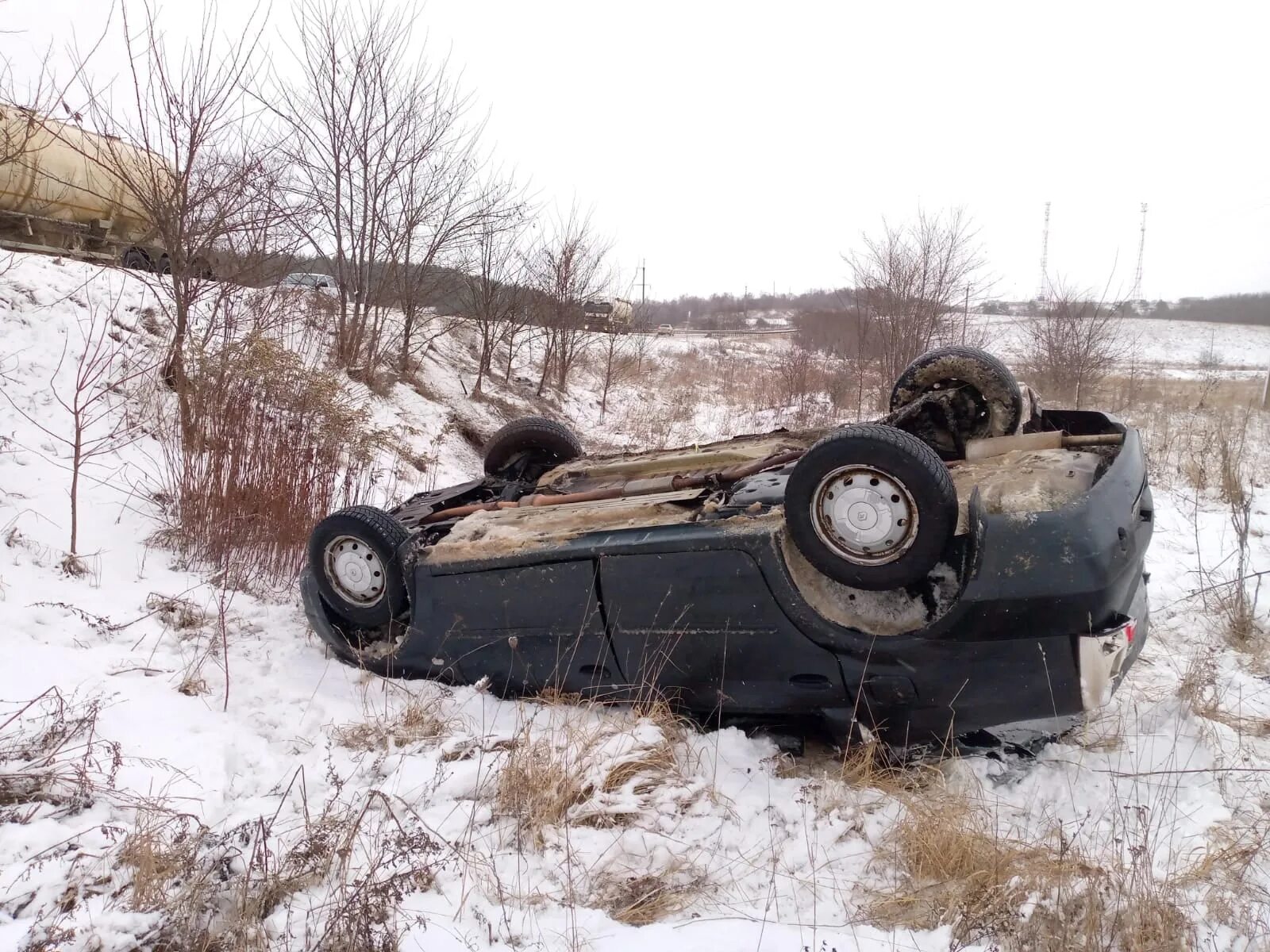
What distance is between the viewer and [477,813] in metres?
2.42

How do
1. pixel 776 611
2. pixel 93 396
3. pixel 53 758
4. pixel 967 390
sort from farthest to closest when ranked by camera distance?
pixel 93 396
pixel 967 390
pixel 776 611
pixel 53 758

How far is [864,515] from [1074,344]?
11611mm

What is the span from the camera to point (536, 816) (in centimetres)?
238

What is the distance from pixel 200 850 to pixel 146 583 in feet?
8.67

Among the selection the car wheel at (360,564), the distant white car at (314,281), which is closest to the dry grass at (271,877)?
the car wheel at (360,564)

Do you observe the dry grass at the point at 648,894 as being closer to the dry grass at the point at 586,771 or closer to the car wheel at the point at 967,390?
the dry grass at the point at 586,771

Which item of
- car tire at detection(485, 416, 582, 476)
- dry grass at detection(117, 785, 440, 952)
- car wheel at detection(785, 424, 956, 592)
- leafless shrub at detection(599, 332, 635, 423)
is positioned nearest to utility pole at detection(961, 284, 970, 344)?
leafless shrub at detection(599, 332, 635, 423)

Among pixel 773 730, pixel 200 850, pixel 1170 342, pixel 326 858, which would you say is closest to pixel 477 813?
pixel 326 858

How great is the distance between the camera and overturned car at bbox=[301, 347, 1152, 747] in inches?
92.4

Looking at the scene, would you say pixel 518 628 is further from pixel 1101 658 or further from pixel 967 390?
pixel 967 390

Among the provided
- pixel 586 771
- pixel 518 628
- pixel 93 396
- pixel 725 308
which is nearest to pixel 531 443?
pixel 518 628

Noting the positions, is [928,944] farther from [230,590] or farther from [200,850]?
[230,590]

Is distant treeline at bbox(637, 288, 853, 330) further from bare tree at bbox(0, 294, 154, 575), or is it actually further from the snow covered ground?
bare tree at bbox(0, 294, 154, 575)

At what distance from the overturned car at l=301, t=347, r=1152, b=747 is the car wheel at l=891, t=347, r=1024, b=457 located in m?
0.01
